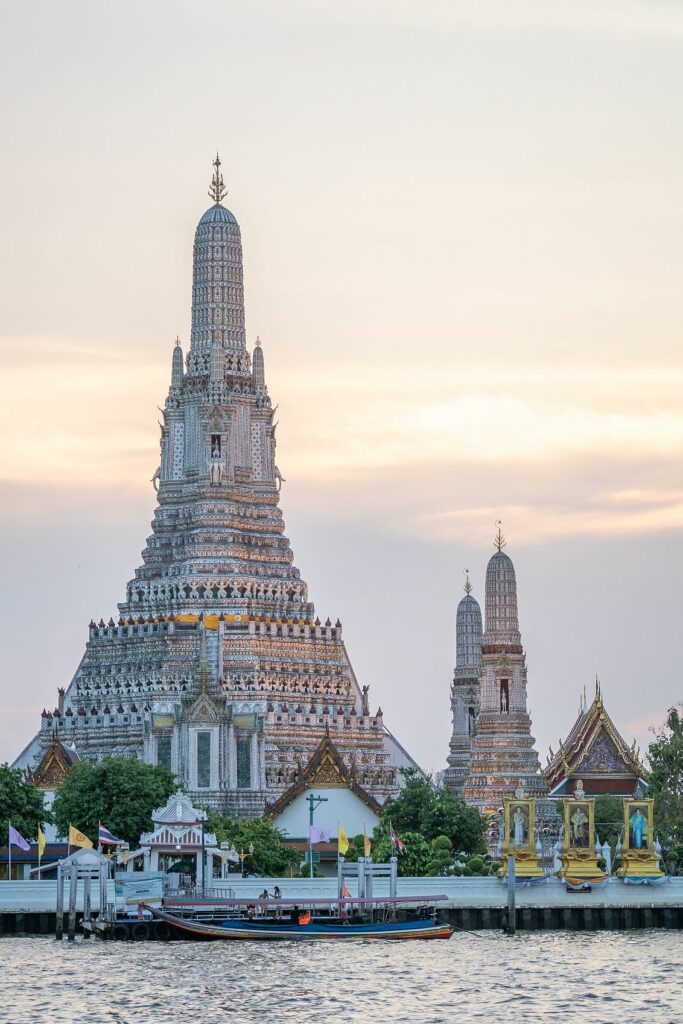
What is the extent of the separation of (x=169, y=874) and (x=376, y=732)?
143 feet

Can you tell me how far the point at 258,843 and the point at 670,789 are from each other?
1890 cm

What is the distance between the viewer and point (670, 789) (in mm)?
143125

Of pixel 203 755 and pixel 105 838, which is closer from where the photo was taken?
pixel 105 838

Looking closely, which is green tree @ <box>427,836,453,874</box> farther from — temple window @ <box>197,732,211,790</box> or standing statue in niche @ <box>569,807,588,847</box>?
temple window @ <box>197,732,211,790</box>

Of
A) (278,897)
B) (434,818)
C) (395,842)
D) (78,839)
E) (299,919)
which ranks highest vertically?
(434,818)

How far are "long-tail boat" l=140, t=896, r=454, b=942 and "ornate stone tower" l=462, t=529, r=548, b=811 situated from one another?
45576mm

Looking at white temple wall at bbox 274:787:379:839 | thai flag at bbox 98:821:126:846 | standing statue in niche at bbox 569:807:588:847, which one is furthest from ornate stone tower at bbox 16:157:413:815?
standing statue in niche at bbox 569:807:588:847

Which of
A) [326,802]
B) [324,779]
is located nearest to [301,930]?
[326,802]

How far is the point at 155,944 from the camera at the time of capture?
120938 mm

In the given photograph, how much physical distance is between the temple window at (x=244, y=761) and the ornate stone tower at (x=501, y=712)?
12500 mm

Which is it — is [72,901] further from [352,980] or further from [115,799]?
[115,799]

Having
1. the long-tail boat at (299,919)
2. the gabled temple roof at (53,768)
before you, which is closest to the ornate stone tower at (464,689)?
the gabled temple roof at (53,768)

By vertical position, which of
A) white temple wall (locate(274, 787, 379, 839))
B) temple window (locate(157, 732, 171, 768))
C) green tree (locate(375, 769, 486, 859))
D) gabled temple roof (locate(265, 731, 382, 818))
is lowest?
green tree (locate(375, 769, 486, 859))

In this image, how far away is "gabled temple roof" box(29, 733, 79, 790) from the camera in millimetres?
159875
